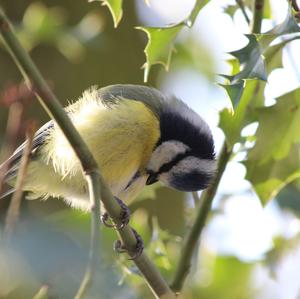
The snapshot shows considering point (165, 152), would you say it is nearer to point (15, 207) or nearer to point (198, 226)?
point (198, 226)

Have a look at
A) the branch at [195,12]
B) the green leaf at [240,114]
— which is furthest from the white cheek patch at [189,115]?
the branch at [195,12]

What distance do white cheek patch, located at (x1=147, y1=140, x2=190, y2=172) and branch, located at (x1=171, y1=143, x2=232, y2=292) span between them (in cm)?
25

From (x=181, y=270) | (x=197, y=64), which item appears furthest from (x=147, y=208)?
(x=181, y=270)

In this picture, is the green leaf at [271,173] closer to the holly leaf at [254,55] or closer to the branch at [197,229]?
the branch at [197,229]

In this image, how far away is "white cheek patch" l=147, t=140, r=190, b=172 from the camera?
74.1 inches

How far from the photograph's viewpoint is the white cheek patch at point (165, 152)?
74.1 inches

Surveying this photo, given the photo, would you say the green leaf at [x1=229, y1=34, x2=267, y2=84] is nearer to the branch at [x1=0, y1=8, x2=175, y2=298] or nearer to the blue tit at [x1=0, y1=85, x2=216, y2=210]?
the branch at [x1=0, y1=8, x2=175, y2=298]

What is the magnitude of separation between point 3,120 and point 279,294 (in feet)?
4.05

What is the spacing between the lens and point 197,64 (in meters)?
2.83

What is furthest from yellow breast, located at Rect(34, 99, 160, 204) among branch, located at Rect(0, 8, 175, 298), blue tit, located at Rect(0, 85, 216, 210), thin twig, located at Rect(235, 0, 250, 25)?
branch, located at Rect(0, 8, 175, 298)

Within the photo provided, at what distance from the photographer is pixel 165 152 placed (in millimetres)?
1890

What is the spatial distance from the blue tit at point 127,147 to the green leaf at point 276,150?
0.53 feet

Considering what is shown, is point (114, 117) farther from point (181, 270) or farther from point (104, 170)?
point (181, 270)

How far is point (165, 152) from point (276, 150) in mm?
356
